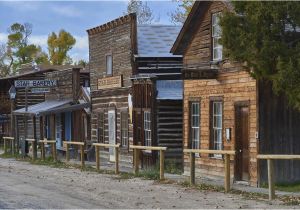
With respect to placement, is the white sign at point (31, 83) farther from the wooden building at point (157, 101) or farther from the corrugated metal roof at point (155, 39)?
the wooden building at point (157, 101)

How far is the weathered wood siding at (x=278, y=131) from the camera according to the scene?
56.6ft

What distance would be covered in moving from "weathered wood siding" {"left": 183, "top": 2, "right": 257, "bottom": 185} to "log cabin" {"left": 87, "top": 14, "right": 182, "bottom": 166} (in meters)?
2.75

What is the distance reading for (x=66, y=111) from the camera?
106ft

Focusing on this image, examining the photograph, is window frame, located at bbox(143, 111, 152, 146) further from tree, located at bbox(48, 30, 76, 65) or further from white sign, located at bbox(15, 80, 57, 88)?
tree, located at bbox(48, 30, 76, 65)

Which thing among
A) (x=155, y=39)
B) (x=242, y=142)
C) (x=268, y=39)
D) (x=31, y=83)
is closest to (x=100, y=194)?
(x=242, y=142)

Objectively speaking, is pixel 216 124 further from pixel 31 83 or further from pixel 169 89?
pixel 31 83

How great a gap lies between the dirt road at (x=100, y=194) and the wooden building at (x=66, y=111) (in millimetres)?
10677

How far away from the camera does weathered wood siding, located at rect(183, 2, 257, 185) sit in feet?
57.4

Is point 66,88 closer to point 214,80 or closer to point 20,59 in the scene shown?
point 214,80

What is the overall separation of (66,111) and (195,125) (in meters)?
12.8

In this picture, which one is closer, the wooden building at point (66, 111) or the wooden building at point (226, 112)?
the wooden building at point (226, 112)

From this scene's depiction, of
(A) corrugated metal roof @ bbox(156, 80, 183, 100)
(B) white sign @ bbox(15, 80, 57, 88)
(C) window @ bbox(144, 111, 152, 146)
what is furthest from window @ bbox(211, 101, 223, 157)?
(B) white sign @ bbox(15, 80, 57, 88)

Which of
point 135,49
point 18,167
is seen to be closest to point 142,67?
point 135,49

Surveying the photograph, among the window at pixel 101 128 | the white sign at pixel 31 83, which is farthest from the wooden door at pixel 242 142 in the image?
the white sign at pixel 31 83
